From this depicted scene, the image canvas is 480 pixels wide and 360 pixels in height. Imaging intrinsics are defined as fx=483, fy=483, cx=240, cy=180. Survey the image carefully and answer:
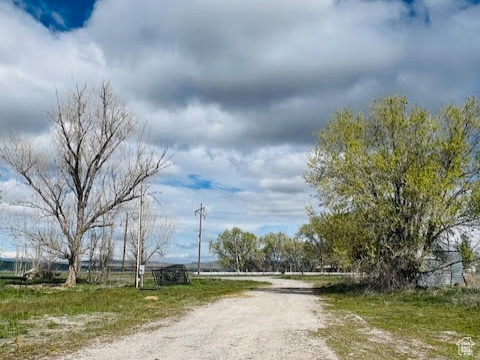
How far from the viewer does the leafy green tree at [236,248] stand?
330ft

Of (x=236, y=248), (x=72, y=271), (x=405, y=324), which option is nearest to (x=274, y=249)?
(x=236, y=248)

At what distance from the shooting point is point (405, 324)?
45.4 feet

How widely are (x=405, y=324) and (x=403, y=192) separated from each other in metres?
12.5

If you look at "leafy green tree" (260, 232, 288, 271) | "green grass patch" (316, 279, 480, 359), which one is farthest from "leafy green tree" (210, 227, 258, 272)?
"green grass patch" (316, 279, 480, 359)

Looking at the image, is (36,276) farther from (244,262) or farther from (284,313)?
(244,262)

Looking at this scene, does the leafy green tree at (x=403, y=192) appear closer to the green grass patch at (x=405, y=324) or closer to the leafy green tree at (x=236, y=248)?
the green grass patch at (x=405, y=324)

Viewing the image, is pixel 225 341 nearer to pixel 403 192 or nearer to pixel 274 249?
pixel 403 192

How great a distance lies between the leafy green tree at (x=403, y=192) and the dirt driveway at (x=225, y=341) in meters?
10.2

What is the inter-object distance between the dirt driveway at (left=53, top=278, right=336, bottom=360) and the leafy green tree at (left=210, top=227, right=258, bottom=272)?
8467cm

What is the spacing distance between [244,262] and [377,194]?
255 ft

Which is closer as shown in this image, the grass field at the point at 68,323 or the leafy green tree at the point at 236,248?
the grass field at the point at 68,323

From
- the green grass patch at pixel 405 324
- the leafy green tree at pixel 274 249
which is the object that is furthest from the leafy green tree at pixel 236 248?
the green grass patch at pixel 405 324

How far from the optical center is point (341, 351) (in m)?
9.70

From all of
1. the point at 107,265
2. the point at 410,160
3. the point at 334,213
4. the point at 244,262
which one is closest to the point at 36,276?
the point at 107,265
